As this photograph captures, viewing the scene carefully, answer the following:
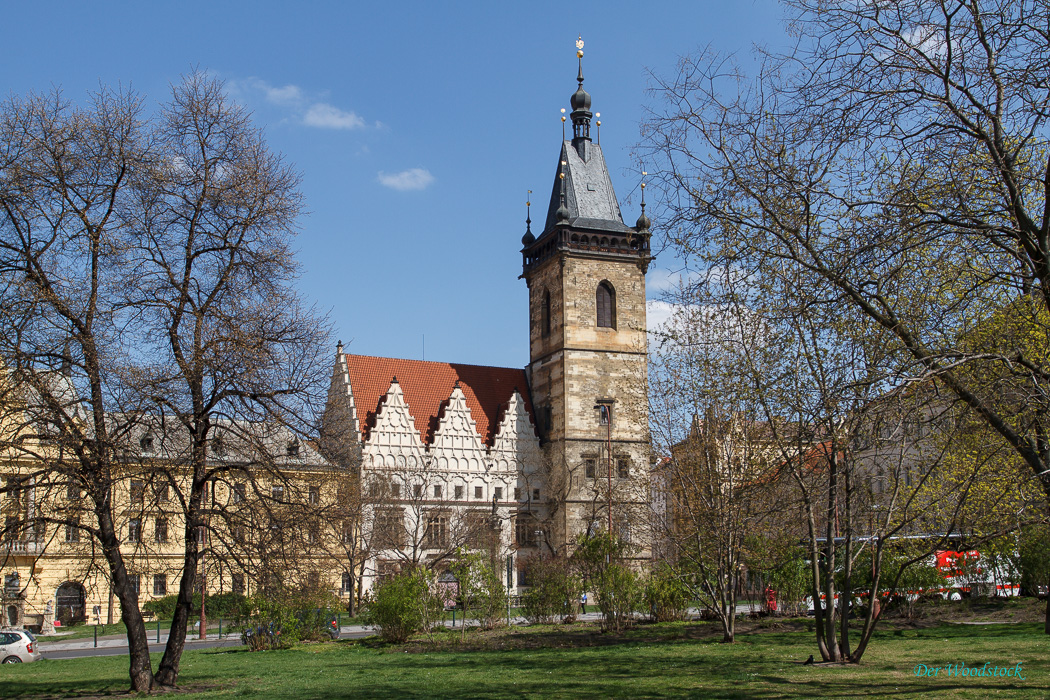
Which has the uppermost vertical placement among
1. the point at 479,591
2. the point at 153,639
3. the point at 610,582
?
the point at 610,582

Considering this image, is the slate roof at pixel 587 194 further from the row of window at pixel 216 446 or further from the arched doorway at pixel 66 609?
the row of window at pixel 216 446

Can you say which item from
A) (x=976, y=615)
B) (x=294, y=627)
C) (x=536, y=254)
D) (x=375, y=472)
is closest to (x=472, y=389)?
(x=536, y=254)

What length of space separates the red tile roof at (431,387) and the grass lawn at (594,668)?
28.2 metres

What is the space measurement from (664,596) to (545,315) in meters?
29.2

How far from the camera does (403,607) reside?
78.7ft

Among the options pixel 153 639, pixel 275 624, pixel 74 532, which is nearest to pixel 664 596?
pixel 275 624

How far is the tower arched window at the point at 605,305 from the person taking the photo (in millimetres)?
54188

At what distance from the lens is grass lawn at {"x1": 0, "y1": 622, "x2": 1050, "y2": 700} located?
12578 mm

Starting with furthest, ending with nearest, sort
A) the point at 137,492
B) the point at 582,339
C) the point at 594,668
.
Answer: the point at 582,339
the point at 594,668
the point at 137,492

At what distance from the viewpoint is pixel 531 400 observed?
186 ft

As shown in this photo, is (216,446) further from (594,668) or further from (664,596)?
(664,596)

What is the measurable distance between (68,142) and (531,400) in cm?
4291

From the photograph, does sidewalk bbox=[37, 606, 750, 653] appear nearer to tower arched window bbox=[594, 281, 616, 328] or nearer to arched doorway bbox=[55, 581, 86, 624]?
arched doorway bbox=[55, 581, 86, 624]

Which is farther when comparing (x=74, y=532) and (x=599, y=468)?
(x=599, y=468)
